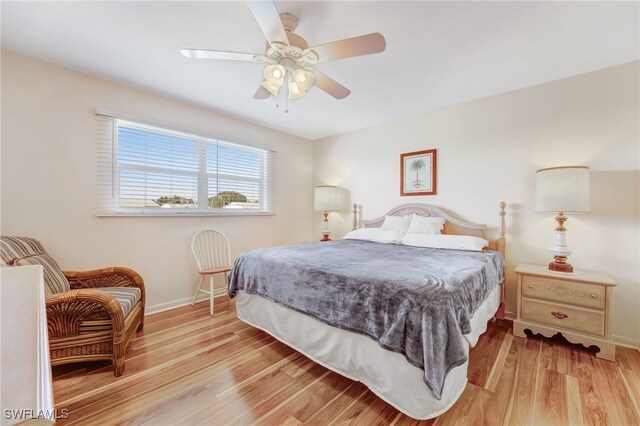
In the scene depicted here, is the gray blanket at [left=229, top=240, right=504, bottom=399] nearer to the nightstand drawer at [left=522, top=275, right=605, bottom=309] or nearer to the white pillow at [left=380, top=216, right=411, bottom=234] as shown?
the nightstand drawer at [left=522, top=275, right=605, bottom=309]

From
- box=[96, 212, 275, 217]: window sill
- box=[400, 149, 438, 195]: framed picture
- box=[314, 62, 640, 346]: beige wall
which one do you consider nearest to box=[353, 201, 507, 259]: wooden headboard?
box=[314, 62, 640, 346]: beige wall

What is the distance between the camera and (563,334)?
83.5 inches

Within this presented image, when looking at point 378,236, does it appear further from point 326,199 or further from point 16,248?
point 16,248

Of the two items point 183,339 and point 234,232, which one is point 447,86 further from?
point 183,339

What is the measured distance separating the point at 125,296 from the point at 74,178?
1291 mm

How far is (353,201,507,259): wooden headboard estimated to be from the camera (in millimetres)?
2746

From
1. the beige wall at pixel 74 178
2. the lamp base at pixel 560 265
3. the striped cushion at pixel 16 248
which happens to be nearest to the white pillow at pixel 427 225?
the lamp base at pixel 560 265

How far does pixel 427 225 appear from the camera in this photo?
120 inches

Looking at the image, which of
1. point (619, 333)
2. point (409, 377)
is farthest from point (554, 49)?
point (409, 377)

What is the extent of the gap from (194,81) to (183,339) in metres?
2.45

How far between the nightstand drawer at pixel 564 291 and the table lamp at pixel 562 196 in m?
0.18

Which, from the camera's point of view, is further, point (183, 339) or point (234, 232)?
point (234, 232)

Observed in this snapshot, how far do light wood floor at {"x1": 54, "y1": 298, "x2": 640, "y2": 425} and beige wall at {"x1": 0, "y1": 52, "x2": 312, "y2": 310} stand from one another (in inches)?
36.8

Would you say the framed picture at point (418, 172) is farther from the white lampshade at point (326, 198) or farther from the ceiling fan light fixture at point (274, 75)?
the ceiling fan light fixture at point (274, 75)
